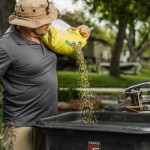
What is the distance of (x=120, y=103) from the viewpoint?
Result: 4727 millimetres

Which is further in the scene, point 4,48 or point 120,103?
point 120,103

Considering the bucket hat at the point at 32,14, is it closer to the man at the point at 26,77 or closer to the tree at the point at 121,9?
the man at the point at 26,77

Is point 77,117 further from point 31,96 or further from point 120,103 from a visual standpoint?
point 120,103

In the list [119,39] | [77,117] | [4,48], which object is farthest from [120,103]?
[119,39]

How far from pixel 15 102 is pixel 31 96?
0.39ft

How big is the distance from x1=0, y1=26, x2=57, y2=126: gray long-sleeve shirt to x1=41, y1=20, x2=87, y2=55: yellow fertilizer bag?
11 centimetres

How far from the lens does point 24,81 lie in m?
3.59

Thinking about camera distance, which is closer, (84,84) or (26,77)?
(26,77)

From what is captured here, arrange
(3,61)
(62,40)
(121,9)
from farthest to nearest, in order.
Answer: (121,9) < (62,40) < (3,61)

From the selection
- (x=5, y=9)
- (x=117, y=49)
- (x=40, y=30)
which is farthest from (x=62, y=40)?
(x=117, y=49)

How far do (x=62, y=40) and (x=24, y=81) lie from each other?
425mm

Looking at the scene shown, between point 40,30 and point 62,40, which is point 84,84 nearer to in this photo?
point 62,40

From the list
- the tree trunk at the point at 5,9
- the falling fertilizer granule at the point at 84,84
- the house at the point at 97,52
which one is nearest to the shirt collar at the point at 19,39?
the falling fertilizer granule at the point at 84,84

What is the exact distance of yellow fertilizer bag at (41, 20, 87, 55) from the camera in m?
3.73
